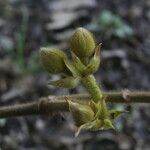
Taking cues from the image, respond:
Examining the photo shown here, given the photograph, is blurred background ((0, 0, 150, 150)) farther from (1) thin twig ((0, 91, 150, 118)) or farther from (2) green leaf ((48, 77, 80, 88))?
(2) green leaf ((48, 77, 80, 88))

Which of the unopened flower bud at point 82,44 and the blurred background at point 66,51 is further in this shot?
the blurred background at point 66,51

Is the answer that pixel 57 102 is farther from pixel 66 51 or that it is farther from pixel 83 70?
pixel 66 51

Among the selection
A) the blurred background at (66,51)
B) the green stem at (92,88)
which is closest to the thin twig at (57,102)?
the green stem at (92,88)

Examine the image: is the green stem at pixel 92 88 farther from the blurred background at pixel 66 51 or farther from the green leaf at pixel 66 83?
the blurred background at pixel 66 51

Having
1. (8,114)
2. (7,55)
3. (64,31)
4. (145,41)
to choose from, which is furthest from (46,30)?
(8,114)

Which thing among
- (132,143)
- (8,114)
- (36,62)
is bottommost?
(132,143)

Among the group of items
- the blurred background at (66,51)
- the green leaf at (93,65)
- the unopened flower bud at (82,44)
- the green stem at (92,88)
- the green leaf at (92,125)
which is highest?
the unopened flower bud at (82,44)

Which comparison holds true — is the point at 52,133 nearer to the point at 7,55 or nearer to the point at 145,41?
the point at 7,55

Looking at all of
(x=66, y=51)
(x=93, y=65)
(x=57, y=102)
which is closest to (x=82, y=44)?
(x=93, y=65)
